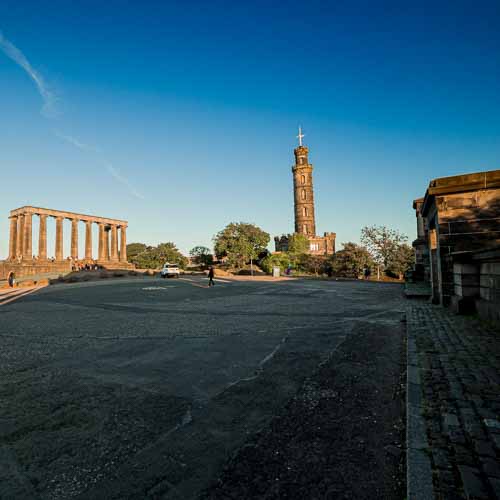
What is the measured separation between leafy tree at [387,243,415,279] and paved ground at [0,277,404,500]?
34849mm

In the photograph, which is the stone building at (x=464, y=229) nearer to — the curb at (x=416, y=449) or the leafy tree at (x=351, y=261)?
the curb at (x=416, y=449)

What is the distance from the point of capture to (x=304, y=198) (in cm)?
9569

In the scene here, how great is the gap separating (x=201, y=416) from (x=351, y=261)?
39.4m

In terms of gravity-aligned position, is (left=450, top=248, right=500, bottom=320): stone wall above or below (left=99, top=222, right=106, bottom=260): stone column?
below

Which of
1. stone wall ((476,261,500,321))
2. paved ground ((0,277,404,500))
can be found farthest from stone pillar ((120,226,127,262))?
stone wall ((476,261,500,321))

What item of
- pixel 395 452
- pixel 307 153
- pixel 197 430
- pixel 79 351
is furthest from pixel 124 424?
pixel 307 153

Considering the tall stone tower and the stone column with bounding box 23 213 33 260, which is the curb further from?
the tall stone tower

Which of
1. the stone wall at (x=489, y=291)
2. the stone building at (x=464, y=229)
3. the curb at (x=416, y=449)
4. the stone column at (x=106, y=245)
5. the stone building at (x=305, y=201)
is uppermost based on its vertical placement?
the stone building at (x=305, y=201)

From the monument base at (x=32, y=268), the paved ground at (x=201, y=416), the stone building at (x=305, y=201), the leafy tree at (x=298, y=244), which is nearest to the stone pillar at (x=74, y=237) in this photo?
the monument base at (x=32, y=268)

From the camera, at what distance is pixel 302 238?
81688 mm

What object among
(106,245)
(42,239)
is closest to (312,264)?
(106,245)

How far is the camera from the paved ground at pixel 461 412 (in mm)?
2070

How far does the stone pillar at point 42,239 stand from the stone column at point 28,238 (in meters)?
1.43

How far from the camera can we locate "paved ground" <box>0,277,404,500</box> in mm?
2178
